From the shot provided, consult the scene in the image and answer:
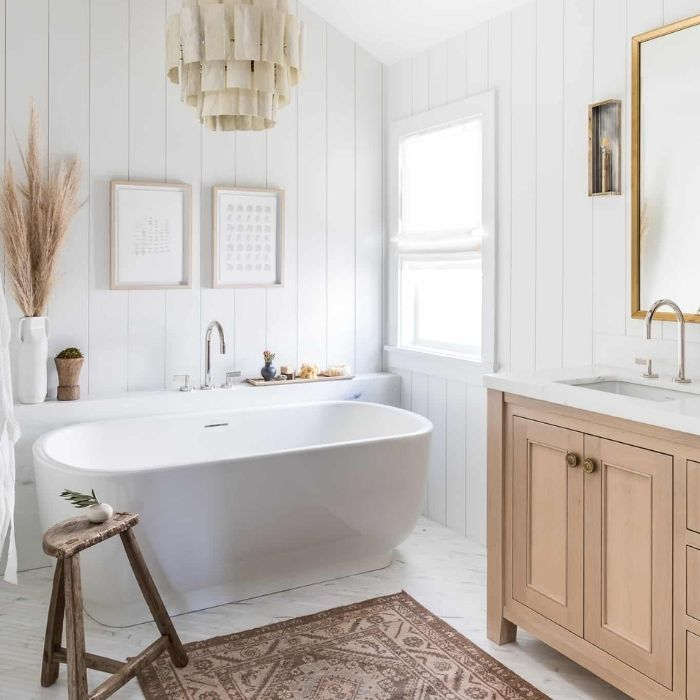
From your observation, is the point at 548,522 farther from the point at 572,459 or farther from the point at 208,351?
the point at 208,351

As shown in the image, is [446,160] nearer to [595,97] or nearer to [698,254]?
[595,97]

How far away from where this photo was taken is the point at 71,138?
3.44 meters

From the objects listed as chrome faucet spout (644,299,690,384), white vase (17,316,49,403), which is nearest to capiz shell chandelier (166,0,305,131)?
white vase (17,316,49,403)

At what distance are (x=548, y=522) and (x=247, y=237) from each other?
2241mm

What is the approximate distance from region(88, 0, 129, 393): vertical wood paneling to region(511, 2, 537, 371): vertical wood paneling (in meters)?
1.84

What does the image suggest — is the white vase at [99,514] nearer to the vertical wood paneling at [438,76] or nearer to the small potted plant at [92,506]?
the small potted plant at [92,506]

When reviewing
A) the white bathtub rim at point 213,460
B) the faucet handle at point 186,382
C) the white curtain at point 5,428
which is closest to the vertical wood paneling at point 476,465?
the white bathtub rim at point 213,460

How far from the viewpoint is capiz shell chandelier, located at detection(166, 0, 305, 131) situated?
237cm

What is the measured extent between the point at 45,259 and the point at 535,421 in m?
2.25

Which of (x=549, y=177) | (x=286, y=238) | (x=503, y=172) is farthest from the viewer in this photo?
(x=286, y=238)

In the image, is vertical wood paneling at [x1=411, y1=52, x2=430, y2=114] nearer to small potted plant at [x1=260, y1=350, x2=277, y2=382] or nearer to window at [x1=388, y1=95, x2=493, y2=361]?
window at [x1=388, y1=95, x2=493, y2=361]

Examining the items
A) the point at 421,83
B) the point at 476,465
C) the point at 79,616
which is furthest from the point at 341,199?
the point at 79,616

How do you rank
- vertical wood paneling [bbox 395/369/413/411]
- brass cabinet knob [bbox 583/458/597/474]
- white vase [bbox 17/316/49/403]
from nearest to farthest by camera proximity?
brass cabinet knob [bbox 583/458/597/474] < white vase [bbox 17/316/49/403] < vertical wood paneling [bbox 395/369/413/411]

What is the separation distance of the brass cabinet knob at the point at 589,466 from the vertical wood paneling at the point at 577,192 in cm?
84
